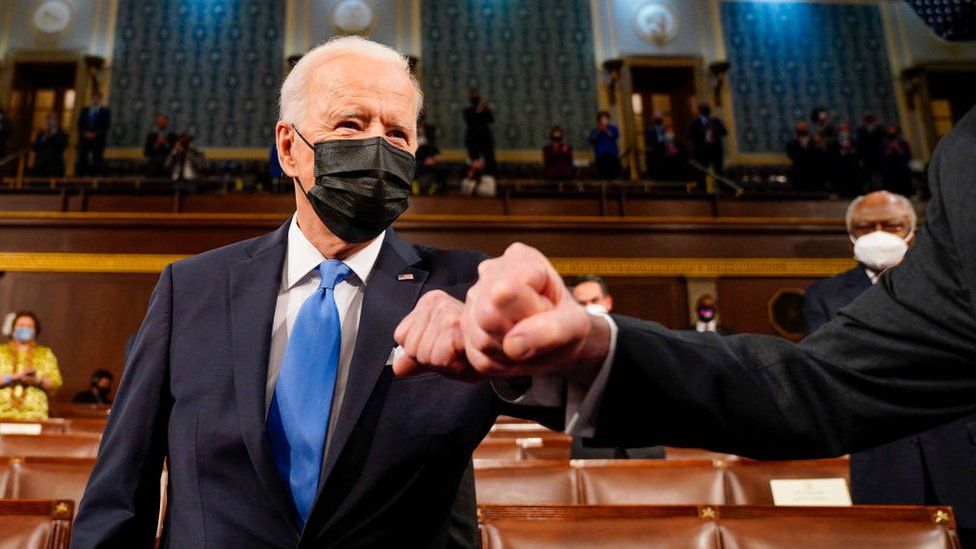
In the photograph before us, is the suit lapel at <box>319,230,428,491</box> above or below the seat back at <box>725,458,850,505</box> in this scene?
above

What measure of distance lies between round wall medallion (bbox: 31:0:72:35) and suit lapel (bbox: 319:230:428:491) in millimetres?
10673

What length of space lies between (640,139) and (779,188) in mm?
2123

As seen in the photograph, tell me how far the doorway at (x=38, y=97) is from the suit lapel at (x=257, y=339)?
10.2 metres

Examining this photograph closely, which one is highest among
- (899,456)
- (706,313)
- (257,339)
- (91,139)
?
(91,139)

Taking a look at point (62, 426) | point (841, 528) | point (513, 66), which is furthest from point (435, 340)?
point (513, 66)

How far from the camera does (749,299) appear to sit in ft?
23.3

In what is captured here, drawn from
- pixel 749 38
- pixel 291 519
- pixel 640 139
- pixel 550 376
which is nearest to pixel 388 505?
pixel 291 519

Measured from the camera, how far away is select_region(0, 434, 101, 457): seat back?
2.71 meters

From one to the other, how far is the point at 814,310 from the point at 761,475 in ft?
1.90

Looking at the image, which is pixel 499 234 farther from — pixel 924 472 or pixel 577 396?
pixel 577 396

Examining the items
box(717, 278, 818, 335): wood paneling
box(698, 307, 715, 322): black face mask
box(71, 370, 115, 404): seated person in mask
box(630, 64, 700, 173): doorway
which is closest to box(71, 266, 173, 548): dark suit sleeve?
box(698, 307, 715, 322): black face mask

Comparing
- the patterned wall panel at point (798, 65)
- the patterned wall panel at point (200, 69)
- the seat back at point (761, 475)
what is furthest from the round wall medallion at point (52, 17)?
the seat back at point (761, 475)

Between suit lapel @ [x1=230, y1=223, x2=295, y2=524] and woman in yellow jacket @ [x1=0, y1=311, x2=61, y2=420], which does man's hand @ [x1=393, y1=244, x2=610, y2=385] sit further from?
woman in yellow jacket @ [x1=0, y1=311, x2=61, y2=420]

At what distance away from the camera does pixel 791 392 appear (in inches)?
28.7
